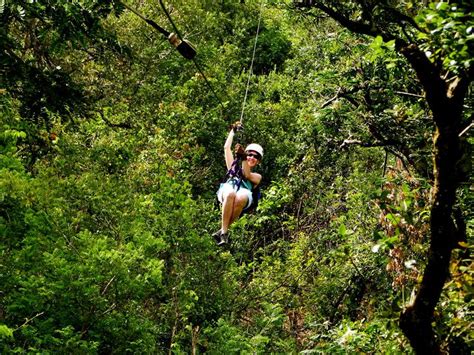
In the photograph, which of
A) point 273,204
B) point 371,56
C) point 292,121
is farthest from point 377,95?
point 292,121

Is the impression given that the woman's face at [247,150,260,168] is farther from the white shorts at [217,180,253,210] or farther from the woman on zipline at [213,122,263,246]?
the white shorts at [217,180,253,210]

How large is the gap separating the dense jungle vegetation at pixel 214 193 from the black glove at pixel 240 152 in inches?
18.9

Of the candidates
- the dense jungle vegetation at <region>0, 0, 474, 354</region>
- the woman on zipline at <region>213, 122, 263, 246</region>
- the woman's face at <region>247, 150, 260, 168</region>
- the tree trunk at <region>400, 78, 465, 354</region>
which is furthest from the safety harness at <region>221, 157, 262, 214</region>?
the tree trunk at <region>400, 78, 465, 354</region>

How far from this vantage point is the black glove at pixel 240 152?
5930 millimetres

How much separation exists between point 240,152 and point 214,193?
29.6 feet

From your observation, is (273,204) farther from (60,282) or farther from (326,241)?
(60,282)

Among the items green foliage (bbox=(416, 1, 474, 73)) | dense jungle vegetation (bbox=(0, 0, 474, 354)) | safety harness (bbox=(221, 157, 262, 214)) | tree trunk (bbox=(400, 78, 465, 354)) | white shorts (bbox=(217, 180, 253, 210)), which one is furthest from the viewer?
white shorts (bbox=(217, 180, 253, 210))

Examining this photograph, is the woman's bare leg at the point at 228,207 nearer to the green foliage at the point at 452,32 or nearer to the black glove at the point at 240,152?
the black glove at the point at 240,152

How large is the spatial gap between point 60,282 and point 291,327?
5.64 m

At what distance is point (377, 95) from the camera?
25.4 feet

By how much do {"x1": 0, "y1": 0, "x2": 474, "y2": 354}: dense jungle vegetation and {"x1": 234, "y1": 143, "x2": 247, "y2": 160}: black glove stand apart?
1.57 feet

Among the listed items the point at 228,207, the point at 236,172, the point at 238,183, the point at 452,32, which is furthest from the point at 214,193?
the point at 452,32

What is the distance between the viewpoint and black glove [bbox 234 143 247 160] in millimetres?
5930

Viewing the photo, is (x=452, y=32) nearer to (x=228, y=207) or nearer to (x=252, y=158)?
(x=252, y=158)
